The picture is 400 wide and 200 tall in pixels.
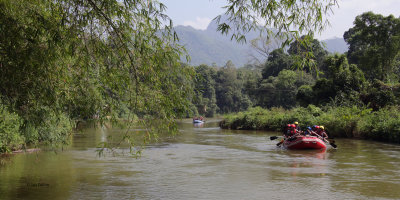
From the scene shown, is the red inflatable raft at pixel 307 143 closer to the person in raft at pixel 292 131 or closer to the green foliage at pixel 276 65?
the person in raft at pixel 292 131

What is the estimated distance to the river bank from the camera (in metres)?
26.2

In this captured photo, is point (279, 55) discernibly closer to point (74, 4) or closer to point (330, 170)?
point (330, 170)

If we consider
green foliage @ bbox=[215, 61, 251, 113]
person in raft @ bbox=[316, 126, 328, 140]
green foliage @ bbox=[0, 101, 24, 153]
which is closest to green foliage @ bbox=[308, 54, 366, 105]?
person in raft @ bbox=[316, 126, 328, 140]

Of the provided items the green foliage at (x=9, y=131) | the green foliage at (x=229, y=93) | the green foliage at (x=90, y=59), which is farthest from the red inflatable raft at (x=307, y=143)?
the green foliage at (x=229, y=93)

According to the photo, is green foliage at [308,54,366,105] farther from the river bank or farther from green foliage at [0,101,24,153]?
green foliage at [0,101,24,153]

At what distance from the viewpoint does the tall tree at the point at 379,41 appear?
4256 cm

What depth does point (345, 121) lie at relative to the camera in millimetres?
30234

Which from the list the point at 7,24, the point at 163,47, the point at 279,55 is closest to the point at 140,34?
the point at 163,47

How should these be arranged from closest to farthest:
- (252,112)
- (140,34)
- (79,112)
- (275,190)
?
(140,34) → (79,112) → (275,190) → (252,112)

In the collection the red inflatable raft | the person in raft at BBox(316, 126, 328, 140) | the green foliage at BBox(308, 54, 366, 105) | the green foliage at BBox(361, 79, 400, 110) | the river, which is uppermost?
the green foliage at BBox(308, 54, 366, 105)

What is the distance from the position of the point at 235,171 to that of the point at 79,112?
779cm

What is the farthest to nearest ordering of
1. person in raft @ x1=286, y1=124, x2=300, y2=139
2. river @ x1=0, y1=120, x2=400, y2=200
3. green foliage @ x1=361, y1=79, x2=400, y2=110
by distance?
green foliage @ x1=361, y1=79, x2=400, y2=110 → person in raft @ x1=286, y1=124, x2=300, y2=139 → river @ x1=0, y1=120, x2=400, y2=200

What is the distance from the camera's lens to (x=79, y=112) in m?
9.53

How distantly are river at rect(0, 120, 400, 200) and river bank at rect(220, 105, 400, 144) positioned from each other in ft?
13.5
